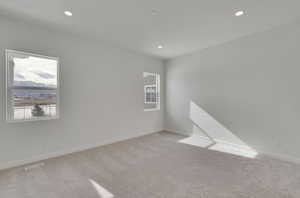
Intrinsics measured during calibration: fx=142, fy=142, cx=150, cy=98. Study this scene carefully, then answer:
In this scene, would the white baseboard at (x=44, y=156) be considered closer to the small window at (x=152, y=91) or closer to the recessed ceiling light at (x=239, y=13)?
the small window at (x=152, y=91)

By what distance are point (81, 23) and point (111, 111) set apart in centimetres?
223

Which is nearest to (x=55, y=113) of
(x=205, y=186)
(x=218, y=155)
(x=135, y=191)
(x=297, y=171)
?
(x=135, y=191)

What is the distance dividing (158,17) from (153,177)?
2.84 m

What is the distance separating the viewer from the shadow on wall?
11.5ft

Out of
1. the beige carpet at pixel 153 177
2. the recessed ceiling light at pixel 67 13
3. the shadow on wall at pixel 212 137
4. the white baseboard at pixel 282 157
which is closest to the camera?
the beige carpet at pixel 153 177

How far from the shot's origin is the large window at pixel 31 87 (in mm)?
2656

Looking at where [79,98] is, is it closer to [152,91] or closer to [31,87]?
[31,87]

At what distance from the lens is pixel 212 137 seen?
4.22 m

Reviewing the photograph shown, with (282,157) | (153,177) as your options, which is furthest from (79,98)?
(282,157)

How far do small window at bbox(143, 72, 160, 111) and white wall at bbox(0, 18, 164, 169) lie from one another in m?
0.43

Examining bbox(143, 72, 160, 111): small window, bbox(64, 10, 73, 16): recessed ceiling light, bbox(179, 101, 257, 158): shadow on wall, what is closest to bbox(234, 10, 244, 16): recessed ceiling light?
bbox(179, 101, 257, 158): shadow on wall

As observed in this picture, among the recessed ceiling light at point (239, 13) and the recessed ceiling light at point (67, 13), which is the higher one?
the recessed ceiling light at point (239, 13)

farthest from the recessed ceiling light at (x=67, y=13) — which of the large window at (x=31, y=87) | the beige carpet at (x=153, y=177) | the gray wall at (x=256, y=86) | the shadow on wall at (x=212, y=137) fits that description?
the shadow on wall at (x=212, y=137)

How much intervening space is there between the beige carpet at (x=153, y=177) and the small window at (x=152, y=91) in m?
2.29
